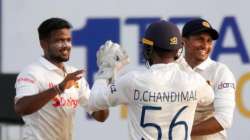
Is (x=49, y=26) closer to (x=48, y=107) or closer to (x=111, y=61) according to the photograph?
(x=48, y=107)

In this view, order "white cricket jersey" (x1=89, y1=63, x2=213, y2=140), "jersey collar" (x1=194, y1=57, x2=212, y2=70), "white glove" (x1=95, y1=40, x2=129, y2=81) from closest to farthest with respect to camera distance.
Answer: "white cricket jersey" (x1=89, y1=63, x2=213, y2=140)
"white glove" (x1=95, y1=40, x2=129, y2=81)
"jersey collar" (x1=194, y1=57, x2=212, y2=70)

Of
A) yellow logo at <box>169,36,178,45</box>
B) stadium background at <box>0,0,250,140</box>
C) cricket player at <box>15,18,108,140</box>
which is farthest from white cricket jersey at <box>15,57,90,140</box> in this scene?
stadium background at <box>0,0,250,140</box>

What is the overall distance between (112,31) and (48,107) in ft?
6.81

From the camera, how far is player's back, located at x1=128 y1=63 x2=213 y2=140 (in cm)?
415

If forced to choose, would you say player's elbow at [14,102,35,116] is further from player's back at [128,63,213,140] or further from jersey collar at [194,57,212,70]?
jersey collar at [194,57,212,70]

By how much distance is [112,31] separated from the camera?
6938mm

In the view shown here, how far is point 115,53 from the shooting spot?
436cm

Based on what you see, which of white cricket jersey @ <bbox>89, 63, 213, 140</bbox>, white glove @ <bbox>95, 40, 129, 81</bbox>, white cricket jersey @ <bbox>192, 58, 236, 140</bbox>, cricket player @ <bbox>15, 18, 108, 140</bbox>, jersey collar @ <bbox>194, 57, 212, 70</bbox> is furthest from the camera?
jersey collar @ <bbox>194, 57, 212, 70</bbox>

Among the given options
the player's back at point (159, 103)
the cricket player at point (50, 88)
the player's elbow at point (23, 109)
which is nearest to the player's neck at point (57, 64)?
the cricket player at point (50, 88)

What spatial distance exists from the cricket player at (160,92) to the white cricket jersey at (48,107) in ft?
2.47

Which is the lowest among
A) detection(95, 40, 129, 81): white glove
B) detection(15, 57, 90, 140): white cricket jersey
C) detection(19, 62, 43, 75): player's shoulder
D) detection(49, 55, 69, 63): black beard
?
detection(15, 57, 90, 140): white cricket jersey

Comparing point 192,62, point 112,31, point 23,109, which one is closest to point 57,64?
point 23,109

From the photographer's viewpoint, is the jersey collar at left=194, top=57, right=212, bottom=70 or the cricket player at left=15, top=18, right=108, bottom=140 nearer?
the cricket player at left=15, top=18, right=108, bottom=140

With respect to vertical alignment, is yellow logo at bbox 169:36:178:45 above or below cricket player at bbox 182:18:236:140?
above
